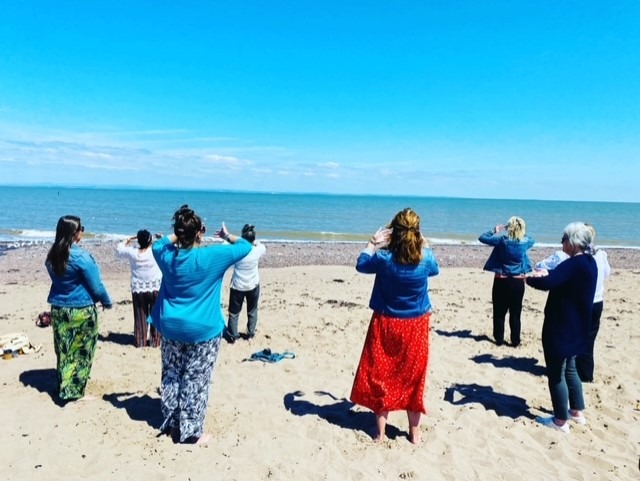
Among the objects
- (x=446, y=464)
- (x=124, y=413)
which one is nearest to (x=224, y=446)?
(x=124, y=413)

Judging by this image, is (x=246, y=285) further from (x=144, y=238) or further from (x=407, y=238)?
(x=407, y=238)

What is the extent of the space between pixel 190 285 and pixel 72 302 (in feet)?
5.46

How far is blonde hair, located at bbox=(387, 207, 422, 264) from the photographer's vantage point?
3494 millimetres

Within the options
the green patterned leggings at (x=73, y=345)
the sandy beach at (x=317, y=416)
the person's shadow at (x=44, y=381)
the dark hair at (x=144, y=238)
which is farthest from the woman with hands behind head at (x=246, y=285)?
the person's shadow at (x=44, y=381)

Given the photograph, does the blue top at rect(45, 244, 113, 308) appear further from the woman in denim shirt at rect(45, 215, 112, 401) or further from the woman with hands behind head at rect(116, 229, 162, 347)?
the woman with hands behind head at rect(116, 229, 162, 347)

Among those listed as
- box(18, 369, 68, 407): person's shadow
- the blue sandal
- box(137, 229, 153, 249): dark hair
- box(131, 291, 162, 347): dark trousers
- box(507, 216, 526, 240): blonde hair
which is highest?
box(507, 216, 526, 240): blonde hair

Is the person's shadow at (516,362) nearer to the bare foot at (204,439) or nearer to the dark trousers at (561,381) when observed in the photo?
the dark trousers at (561,381)

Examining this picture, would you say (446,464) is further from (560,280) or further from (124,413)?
(124,413)

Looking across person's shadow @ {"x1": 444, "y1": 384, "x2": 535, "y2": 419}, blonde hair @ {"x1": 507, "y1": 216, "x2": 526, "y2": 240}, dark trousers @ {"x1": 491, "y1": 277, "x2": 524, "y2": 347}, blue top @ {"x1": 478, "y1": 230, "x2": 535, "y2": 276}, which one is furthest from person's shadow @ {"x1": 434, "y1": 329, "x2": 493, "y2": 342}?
person's shadow @ {"x1": 444, "y1": 384, "x2": 535, "y2": 419}

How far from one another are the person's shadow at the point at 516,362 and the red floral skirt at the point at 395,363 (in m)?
2.88

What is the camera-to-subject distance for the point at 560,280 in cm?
384

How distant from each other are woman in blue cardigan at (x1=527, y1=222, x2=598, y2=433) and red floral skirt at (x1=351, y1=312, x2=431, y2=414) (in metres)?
1.20

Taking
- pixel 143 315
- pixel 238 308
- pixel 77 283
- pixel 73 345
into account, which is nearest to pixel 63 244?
pixel 77 283

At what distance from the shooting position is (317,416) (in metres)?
4.47
